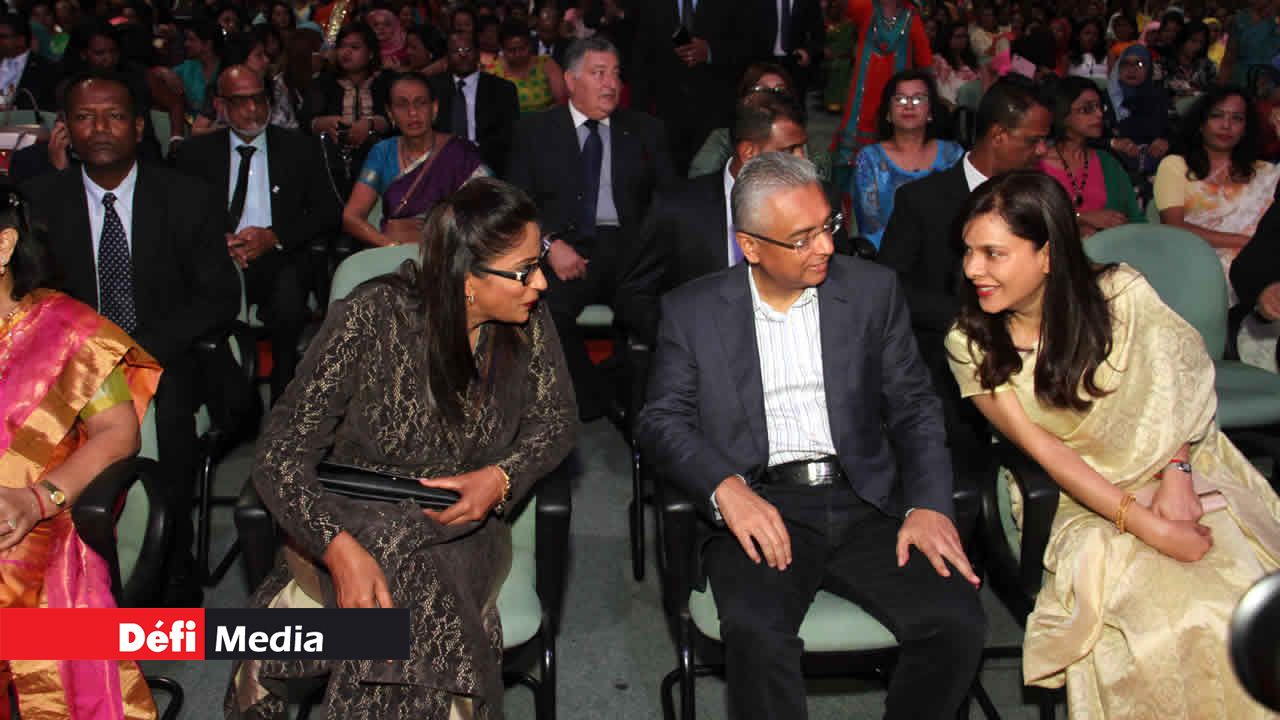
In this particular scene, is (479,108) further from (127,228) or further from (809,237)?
(809,237)

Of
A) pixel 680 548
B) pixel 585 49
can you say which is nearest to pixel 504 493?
pixel 680 548

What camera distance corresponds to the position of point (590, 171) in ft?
14.1

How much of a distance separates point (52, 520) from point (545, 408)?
3.52 feet

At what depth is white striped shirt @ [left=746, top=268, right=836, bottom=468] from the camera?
2500 millimetres

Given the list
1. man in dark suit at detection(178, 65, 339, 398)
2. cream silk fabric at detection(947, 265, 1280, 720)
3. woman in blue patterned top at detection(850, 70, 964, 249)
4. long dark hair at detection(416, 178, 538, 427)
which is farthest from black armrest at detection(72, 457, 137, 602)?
woman in blue patterned top at detection(850, 70, 964, 249)

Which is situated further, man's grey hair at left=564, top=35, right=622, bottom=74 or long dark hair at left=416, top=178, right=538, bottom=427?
man's grey hair at left=564, top=35, right=622, bottom=74

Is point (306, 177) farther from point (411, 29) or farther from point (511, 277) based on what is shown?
point (411, 29)

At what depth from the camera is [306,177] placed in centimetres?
436

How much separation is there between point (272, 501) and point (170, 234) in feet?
4.89

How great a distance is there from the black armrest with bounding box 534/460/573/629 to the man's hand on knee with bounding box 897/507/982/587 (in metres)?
0.70

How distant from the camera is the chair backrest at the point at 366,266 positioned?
2.82 m

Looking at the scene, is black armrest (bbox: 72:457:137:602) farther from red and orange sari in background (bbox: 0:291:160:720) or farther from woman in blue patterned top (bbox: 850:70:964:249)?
woman in blue patterned top (bbox: 850:70:964:249)

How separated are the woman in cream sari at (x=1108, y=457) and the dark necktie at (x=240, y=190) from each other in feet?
9.72

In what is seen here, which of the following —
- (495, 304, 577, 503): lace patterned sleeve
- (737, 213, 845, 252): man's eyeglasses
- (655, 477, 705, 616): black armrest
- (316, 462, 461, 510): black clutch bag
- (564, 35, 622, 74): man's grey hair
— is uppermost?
(564, 35, 622, 74): man's grey hair
